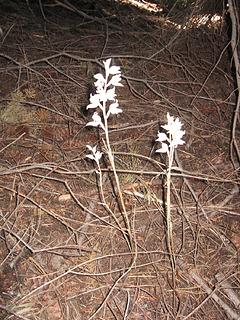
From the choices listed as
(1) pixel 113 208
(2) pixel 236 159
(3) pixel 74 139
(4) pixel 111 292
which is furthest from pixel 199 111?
(4) pixel 111 292

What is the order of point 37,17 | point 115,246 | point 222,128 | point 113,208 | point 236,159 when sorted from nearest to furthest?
1. point 115,246
2. point 113,208
3. point 236,159
4. point 222,128
5. point 37,17

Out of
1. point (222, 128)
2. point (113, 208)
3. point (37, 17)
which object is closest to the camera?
point (113, 208)

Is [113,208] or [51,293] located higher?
[113,208]

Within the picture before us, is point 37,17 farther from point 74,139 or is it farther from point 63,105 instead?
point 74,139

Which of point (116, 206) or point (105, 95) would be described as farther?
point (116, 206)

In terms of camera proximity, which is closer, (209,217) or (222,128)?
(209,217)

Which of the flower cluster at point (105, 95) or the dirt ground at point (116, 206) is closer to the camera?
the flower cluster at point (105, 95)

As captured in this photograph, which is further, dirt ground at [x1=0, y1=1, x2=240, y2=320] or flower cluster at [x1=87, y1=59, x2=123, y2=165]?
dirt ground at [x1=0, y1=1, x2=240, y2=320]

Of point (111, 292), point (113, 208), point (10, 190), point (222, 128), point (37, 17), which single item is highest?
point (37, 17)
